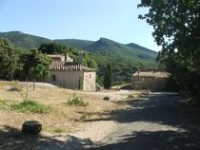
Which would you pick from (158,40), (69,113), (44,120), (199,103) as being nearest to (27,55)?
(199,103)

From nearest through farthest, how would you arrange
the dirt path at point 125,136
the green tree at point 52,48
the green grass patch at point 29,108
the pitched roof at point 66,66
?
the dirt path at point 125,136 → the green grass patch at point 29,108 → the pitched roof at point 66,66 → the green tree at point 52,48

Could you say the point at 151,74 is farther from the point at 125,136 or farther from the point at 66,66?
the point at 125,136

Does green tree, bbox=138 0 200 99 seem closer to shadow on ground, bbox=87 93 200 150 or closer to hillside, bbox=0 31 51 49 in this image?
shadow on ground, bbox=87 93 200 150

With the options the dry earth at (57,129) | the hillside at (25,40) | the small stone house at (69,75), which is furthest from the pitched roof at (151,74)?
the hillside at (25,40)

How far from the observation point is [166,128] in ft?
71.7

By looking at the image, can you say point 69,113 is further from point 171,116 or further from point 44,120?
point 171,116

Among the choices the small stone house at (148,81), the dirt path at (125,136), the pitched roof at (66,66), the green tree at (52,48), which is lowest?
the dirt path at (125,136)

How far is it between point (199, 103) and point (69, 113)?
43.1 feet

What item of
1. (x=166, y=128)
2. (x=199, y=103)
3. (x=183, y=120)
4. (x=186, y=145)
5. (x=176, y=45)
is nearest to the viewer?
(x=186, y=145)

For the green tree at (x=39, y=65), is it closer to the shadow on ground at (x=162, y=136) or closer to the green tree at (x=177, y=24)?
the shadow on ground at (x=162, y=136)

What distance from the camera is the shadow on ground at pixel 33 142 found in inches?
617

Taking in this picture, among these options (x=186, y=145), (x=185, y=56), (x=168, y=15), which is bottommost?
(x=186, y=145)

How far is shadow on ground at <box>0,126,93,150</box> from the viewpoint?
15.7 metres

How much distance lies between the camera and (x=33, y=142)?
16.5 m
